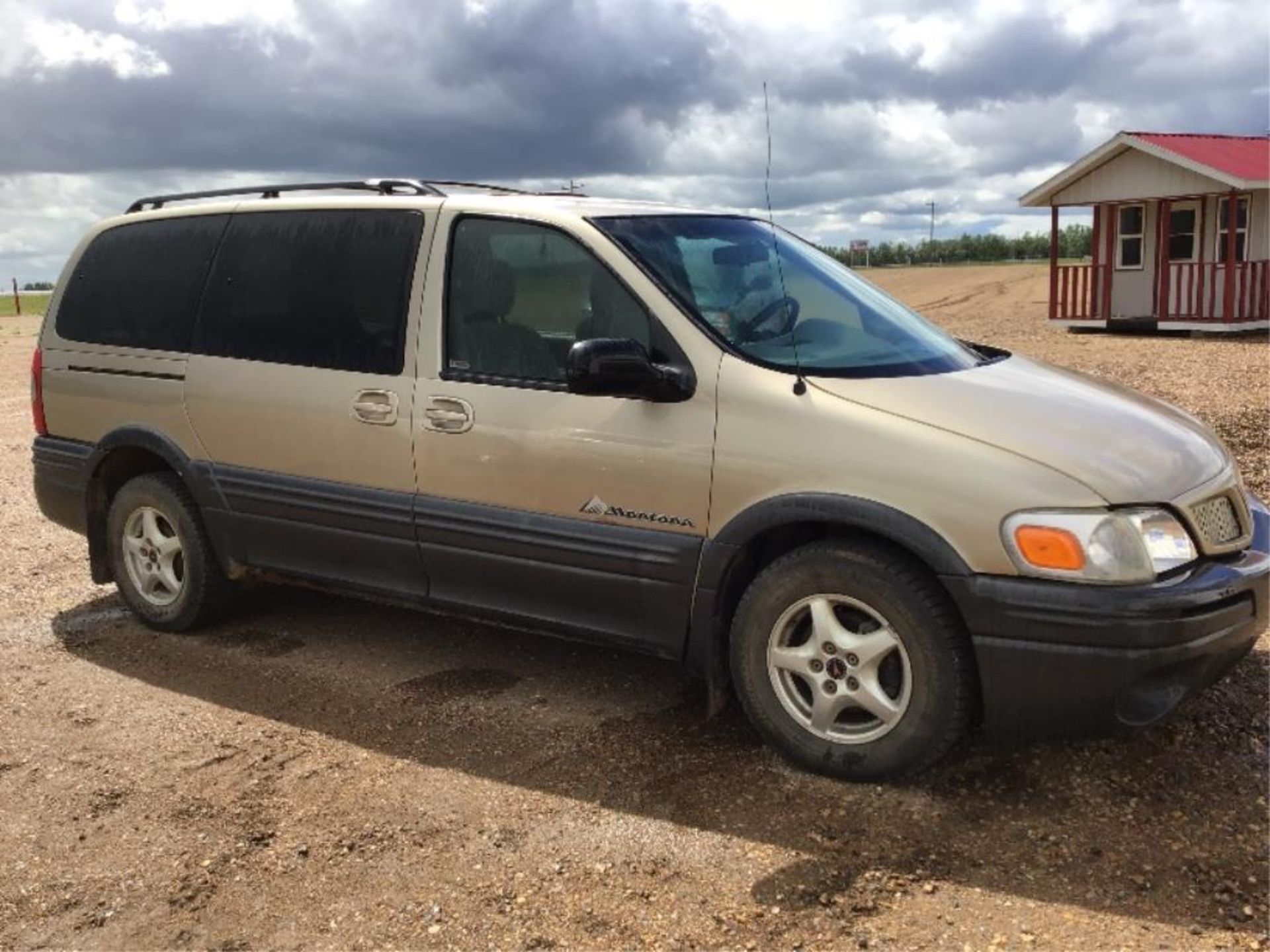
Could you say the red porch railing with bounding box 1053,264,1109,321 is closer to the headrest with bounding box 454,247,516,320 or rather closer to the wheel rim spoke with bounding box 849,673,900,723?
the headrest with bounding box 454,247,516,320

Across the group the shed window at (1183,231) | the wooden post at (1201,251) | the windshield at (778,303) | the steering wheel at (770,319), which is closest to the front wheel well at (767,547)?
the windshield at (778,303)

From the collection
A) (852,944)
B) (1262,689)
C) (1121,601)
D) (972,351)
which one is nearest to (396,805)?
(852,944)

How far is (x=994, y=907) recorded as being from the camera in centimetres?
296

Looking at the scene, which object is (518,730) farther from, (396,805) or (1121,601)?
(1121,601)

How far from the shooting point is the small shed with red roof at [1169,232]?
20797mm

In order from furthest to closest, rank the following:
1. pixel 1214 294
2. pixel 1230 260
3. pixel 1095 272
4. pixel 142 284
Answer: pixel 1095 272, pixel 1214 294, pixel 1230 260, pixel 142 284

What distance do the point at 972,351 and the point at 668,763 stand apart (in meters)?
1.96

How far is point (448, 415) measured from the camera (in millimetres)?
4156

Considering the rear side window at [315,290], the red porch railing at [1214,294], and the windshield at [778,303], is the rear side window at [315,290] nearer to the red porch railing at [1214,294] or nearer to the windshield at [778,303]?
the windshield at [778,303]

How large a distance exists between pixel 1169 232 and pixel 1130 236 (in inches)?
32.3

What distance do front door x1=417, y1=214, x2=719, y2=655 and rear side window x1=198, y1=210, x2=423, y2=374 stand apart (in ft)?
0.67

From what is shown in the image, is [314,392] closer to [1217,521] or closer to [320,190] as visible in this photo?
[320,190]

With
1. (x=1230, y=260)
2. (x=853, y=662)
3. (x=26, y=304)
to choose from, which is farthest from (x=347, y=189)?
(x=26, y=304)

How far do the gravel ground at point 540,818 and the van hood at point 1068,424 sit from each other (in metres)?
0.94
